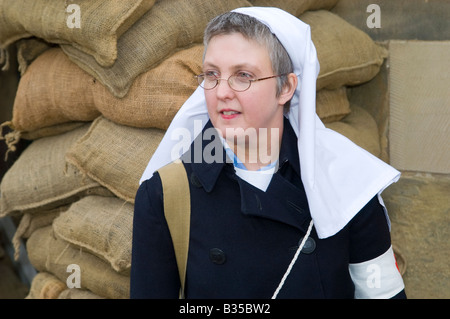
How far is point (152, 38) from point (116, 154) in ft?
1.62

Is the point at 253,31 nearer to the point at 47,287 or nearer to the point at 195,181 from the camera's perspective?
the point at 195,181

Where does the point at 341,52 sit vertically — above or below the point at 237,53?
below

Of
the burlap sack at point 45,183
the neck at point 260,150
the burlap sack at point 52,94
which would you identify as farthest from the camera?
the burlap sack at point 45,183

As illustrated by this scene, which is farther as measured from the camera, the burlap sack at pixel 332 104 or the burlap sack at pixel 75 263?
the burlap sack at pixel 332 104

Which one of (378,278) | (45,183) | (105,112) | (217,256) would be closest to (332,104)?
(105,112)

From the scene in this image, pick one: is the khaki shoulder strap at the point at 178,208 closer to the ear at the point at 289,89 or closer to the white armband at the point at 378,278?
the ear at the point at 289,89

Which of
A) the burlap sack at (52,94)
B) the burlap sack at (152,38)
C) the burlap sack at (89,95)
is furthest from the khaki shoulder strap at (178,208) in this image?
the burlap sack at (52,94)

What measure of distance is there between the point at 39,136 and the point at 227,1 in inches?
46.0

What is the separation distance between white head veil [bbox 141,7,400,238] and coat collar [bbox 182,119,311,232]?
0.04 meters

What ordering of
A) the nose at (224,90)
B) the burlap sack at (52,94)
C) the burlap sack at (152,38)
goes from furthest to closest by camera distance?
1. the burlap sack at (52,94)
2. the burlap sack at (152,38)
3. the nose at (224,90)

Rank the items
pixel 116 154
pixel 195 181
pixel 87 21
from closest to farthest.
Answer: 1. pixel 195 181
2. pixel 87 21
3. pixel 116 154

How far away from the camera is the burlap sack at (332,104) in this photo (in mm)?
3177

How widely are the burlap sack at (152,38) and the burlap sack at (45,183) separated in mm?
507

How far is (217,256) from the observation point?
5.94 feet
